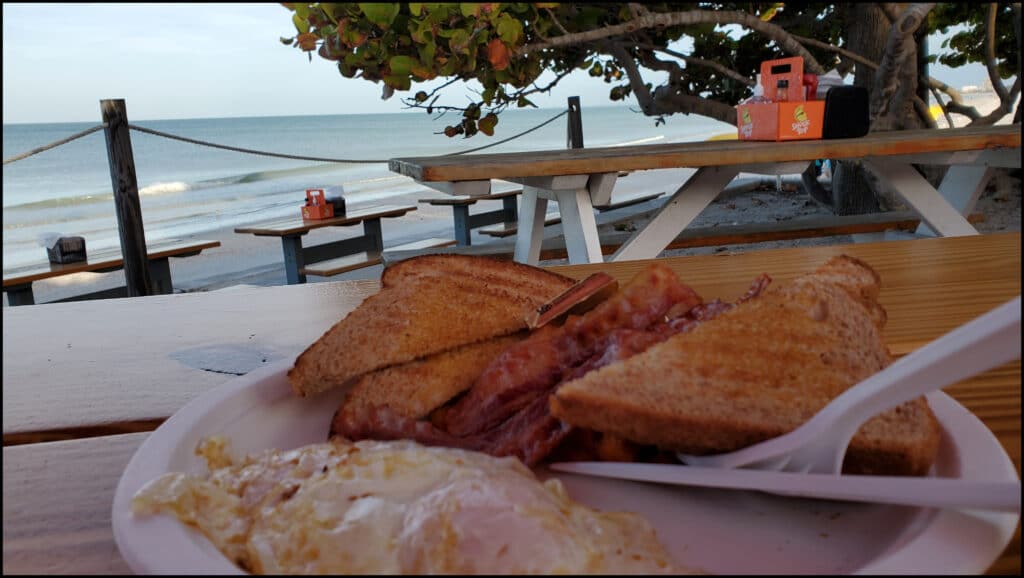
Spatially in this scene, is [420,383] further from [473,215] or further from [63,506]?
[473,215]

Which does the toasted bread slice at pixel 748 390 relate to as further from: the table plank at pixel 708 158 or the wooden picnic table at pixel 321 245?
the wooden picnic table at pixel 321 245

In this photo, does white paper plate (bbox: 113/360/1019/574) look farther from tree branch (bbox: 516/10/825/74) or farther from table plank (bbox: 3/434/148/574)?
tree branch (bbox: 516/10/825/74)

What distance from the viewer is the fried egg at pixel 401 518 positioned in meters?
0.24

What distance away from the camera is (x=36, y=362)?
2.41 ft

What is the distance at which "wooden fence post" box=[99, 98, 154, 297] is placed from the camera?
11.0ft

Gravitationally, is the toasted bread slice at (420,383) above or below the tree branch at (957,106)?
below

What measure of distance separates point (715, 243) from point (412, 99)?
9.87 feet

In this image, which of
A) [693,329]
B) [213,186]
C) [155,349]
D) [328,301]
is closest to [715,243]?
[328,301]

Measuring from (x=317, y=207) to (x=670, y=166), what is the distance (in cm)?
360

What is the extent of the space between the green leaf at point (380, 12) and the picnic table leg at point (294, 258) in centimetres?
453

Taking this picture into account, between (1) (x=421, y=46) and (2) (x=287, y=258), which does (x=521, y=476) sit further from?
(2) (x=287, y=258)

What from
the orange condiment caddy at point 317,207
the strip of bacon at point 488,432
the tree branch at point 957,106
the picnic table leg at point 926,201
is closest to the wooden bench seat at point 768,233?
the picnic table leg at point 926,201

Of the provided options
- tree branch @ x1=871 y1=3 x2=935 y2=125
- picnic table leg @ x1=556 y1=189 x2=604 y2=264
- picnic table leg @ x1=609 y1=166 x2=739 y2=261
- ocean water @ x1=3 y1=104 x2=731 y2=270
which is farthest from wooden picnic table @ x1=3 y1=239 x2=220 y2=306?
tree branch @ x1=871 y1=3 x2=935 y2=125

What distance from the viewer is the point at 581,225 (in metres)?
2.56
